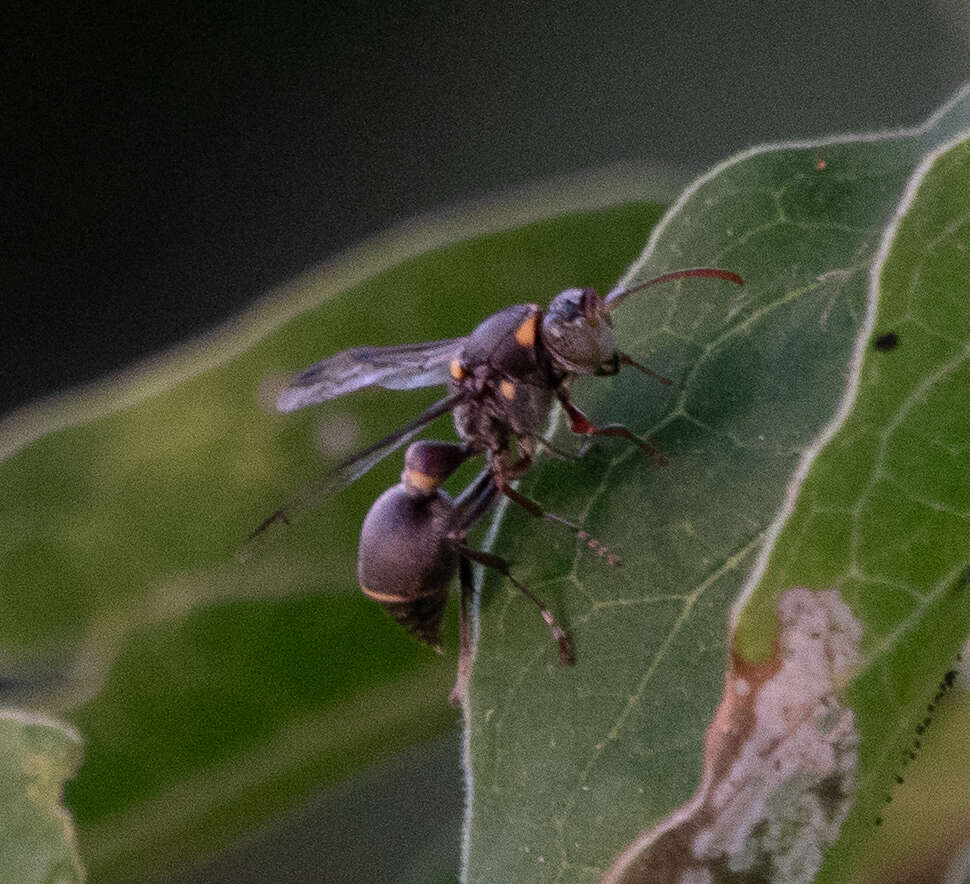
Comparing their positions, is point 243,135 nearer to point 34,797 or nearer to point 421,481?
point 421,481

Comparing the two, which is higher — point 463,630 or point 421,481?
point 421,481

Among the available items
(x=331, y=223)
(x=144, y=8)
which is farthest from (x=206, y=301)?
(x=144, y=8)

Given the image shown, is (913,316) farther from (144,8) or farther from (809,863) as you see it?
(144,8)

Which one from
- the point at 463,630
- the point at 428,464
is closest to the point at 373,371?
the point at 428,464

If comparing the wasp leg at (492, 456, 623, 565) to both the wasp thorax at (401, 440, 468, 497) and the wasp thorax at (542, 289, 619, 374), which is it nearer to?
the wasp thorax at (401, 440, 468, 497)

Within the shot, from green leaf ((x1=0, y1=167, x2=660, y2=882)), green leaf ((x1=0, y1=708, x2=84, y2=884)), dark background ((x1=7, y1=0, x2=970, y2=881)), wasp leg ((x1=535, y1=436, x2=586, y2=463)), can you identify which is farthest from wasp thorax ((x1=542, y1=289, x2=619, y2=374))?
dark background ((x1=7, y1=0, x2=970, y2=881))

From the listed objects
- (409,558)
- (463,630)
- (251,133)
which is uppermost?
(251,133)

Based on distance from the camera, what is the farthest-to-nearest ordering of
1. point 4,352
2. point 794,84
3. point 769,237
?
point 4,352 → point 794,84 → point 769,237
